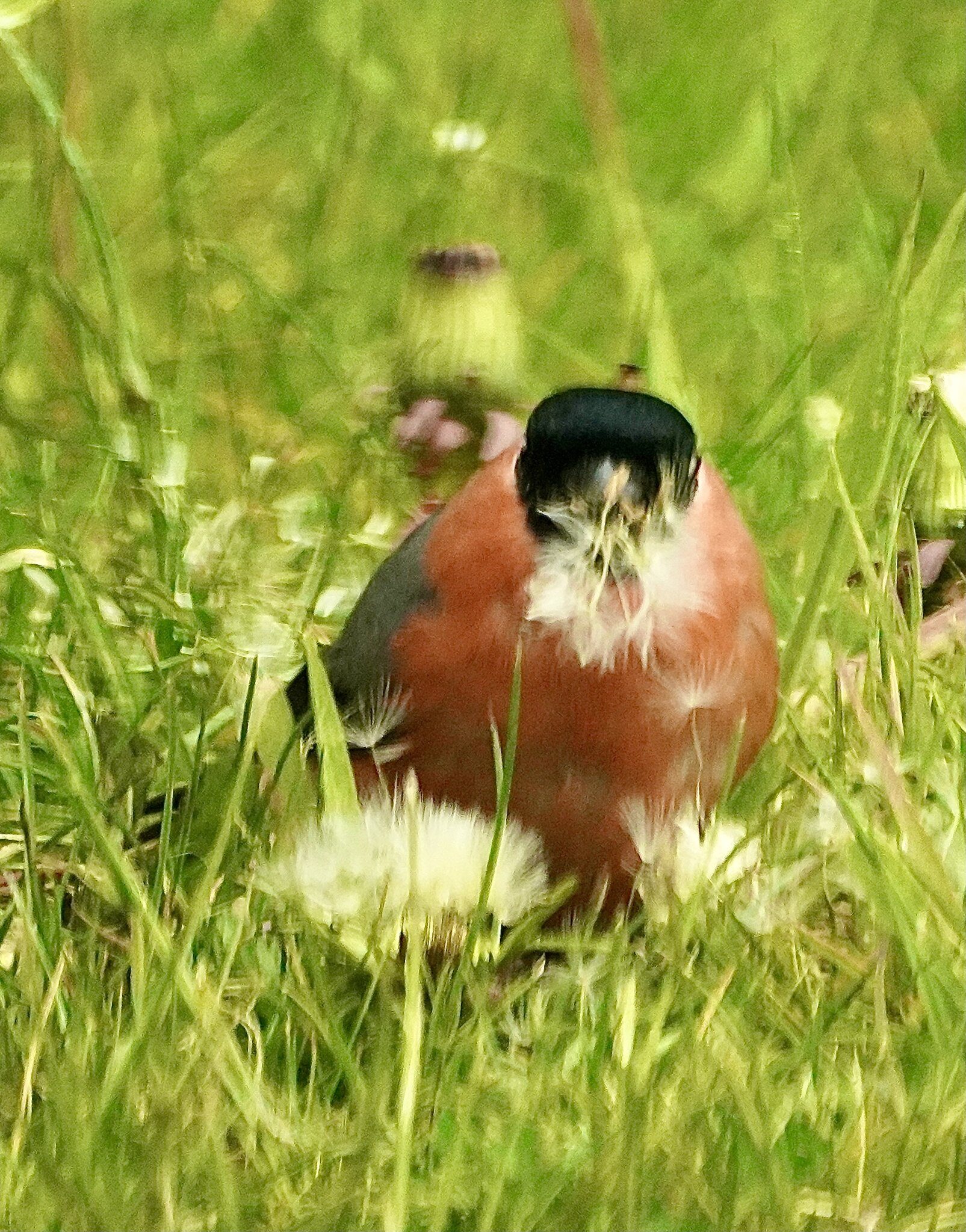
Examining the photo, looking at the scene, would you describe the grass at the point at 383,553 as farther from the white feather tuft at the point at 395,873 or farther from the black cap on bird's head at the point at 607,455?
the black cap on bird's head at the point at 607,455

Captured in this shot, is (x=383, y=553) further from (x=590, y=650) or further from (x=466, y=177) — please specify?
(x=466, y=177)

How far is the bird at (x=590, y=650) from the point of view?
1.41 m

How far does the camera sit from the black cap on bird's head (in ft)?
4.58

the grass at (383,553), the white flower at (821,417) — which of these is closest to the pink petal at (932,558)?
the grass at (383,553)

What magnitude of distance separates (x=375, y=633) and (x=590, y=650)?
25 cm

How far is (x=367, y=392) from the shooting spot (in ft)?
7.36

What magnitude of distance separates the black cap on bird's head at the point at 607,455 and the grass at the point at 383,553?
25 cm

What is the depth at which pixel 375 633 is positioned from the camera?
1590mm

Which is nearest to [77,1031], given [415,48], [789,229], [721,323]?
[789,229]

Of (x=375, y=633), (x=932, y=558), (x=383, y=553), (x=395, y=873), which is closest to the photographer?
(x=395, y=873)

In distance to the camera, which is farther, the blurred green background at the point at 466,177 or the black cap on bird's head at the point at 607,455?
the blurred green background at the point at 466,177

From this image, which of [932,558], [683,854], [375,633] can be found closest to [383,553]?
[375,633]

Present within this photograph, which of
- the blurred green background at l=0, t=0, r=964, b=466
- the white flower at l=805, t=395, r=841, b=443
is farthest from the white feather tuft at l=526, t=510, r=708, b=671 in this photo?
the blurred green background at l=0, t=0, r=964, b=466

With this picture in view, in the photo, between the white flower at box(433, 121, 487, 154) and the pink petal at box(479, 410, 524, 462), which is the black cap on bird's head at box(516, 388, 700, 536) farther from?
the white flower at box(433, 121, 487, 154)
